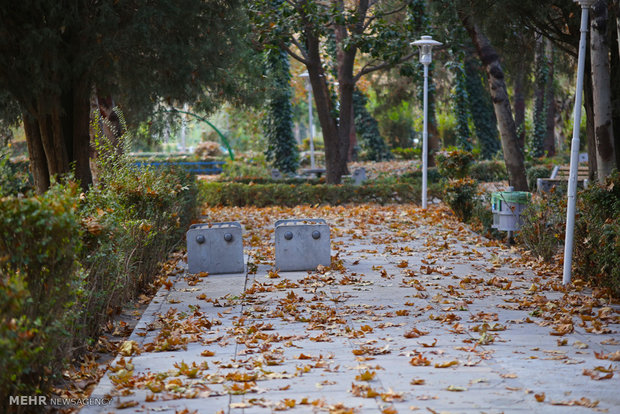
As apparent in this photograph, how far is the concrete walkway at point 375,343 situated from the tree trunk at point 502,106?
5466mm

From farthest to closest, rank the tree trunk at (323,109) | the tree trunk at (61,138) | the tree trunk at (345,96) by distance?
the tree trunk at (345,96) < the tree trunk at (323,109) < the tree trunk at (61,138)

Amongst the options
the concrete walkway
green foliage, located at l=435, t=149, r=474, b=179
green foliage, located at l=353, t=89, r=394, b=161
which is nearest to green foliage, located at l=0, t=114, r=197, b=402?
the concrete walkway

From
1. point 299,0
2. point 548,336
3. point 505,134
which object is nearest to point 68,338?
point 548,336

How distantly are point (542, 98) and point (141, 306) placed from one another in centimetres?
2754

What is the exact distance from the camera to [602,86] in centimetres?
929

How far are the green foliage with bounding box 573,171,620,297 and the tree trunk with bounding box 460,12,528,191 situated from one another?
6357 millimetres

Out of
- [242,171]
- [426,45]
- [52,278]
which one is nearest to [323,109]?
[426,45]

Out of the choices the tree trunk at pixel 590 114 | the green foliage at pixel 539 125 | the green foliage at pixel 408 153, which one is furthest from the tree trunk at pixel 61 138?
the green foliage at pixel 408 153

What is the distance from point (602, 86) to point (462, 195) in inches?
208

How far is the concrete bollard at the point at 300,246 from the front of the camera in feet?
30.1

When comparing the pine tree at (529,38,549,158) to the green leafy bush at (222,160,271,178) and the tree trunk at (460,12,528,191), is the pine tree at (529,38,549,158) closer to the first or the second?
the green leafy bush at (222,160,271,178)

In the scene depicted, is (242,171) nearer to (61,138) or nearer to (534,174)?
(534,174)

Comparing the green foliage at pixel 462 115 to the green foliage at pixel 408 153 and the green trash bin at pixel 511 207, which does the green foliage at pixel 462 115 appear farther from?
the green trash bin at pixel 511 207

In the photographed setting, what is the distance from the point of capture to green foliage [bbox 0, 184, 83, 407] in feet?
13.6
